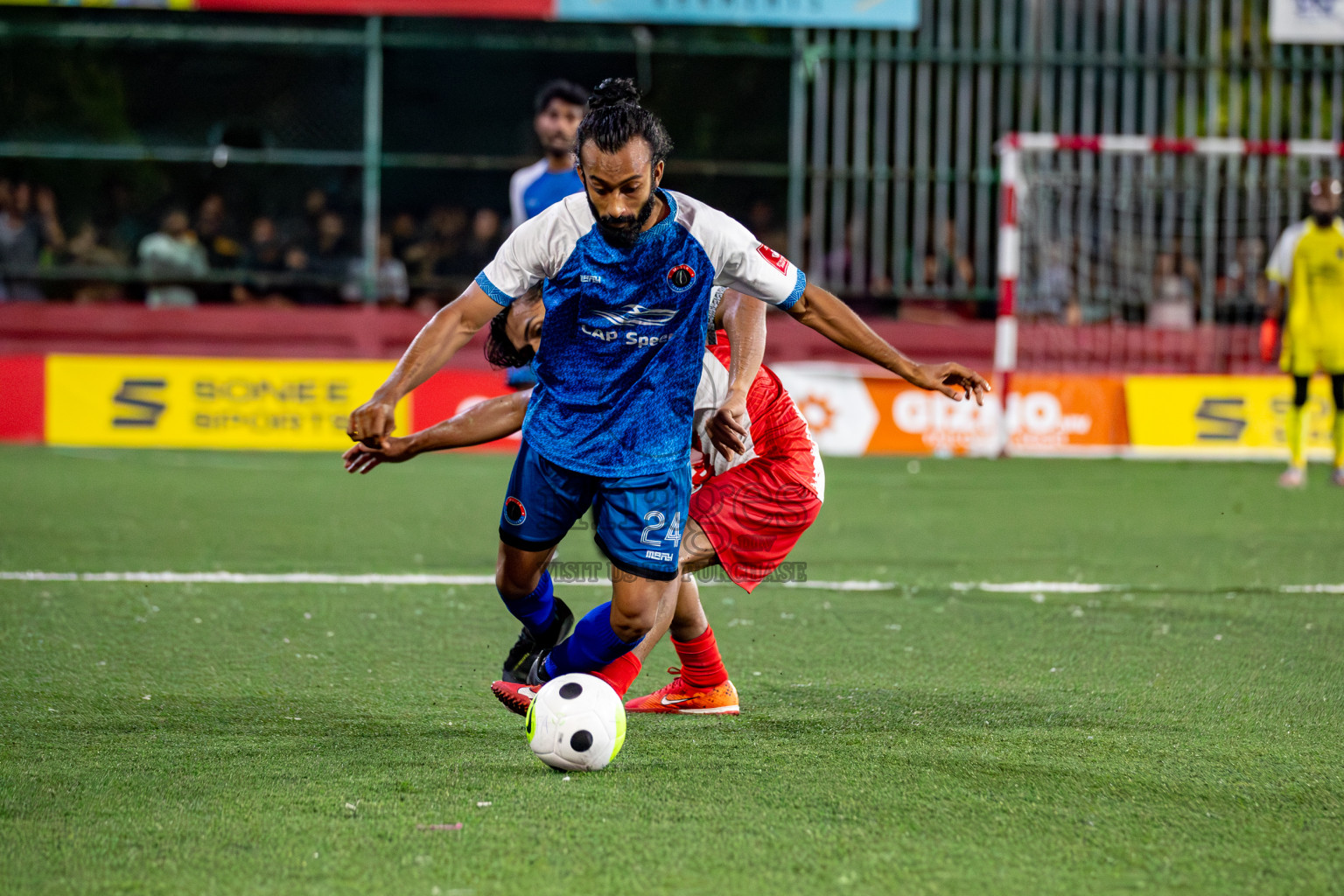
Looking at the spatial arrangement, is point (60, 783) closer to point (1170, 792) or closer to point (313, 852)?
point (313, 852)

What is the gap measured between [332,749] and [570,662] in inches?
28.0

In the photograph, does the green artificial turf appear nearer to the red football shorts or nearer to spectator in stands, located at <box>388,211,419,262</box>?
the red football shorts

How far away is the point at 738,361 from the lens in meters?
4.36

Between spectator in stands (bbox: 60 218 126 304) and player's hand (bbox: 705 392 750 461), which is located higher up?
spectator in stands (bbox: 60 218 126 304)

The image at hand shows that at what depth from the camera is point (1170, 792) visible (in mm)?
3691

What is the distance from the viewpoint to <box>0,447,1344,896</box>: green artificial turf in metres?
3.14

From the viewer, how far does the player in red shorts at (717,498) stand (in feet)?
14.7

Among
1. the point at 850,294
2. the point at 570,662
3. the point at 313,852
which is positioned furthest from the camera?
the point at 850,294

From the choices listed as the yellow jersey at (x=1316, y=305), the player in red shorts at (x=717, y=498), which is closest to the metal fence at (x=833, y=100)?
the yellow jersey at (x=1316, y=305)

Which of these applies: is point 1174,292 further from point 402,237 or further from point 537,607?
point 537,607

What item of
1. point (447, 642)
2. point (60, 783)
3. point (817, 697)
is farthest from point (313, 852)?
point (447, 642)

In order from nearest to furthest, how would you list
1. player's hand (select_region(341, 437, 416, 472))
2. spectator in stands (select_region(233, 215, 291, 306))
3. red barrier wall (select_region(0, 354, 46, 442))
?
player's hand (select_region(341, 437, 416, 472)) < red barrier wall (select_region(0, 354, 46, 442)) < spectator in stands (select_region(233, 215, 291, 306))

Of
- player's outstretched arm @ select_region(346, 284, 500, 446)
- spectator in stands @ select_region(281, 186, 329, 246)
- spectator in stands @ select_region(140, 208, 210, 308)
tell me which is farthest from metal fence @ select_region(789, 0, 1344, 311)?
player's outstretched arm @ select_region(346, 284, 500, 446)

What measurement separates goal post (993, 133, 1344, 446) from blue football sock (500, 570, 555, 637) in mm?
11333
